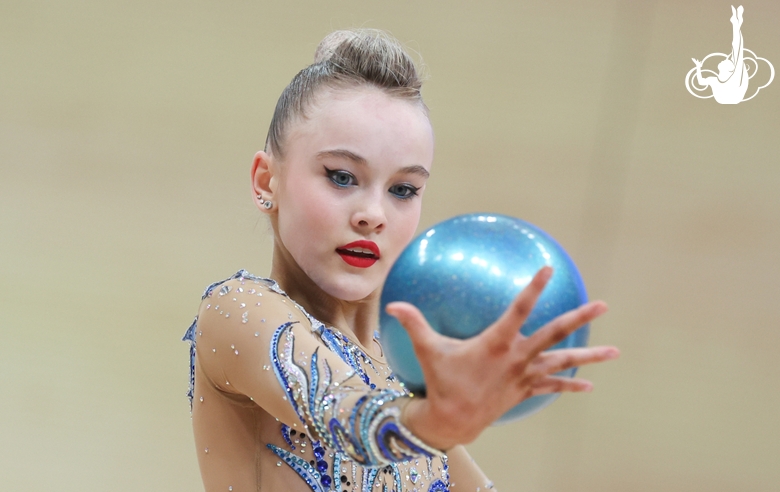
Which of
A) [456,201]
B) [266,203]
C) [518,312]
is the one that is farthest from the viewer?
[456,201]

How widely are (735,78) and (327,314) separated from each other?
1.99 metres

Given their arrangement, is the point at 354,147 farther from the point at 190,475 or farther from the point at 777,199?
the point at 777,199

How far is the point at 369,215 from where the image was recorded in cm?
107

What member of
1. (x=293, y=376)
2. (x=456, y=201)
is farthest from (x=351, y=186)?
(x=456, y=201)

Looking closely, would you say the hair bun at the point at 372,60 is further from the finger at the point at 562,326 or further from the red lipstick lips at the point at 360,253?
the finger at the point at 562,326

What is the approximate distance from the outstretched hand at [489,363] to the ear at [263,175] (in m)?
0.52

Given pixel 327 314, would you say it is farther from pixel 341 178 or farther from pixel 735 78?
pixel 735 78

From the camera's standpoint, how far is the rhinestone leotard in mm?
791

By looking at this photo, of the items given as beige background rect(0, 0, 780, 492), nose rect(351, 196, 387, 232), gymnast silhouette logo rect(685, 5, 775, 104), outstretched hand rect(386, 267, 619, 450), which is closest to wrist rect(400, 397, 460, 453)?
outstretched hand rect(386, 267, 619, 450)

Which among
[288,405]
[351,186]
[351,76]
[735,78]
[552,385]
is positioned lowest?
[288,405]

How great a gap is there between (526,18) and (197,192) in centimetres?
115

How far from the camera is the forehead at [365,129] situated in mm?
1084

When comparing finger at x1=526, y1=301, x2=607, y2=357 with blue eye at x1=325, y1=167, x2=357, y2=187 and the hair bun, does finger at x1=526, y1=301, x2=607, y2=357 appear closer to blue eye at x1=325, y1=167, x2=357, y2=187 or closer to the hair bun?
blue eye at x1=325, y1=167, x2=357, y2=187

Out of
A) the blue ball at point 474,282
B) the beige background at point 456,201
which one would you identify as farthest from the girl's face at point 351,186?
the beige background at point 456,201
